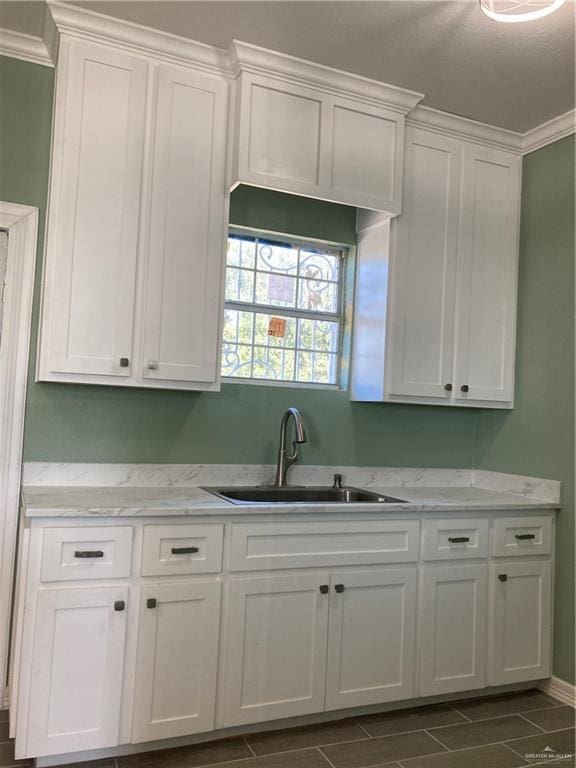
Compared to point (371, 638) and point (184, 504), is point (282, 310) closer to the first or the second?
point (184, 504)

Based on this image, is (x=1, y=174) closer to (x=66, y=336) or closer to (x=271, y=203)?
(x=66, y=336)

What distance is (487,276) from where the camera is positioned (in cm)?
329

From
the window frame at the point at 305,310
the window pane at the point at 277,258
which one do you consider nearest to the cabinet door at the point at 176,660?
the window frame at the point at 305,310

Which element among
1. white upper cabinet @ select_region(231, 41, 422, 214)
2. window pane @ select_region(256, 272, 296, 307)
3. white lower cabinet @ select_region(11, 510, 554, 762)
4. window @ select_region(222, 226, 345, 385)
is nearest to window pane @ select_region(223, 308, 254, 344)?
window @ select_region(222, 226, 345, 385)

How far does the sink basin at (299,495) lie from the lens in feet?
9.44

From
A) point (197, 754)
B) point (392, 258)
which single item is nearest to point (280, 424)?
point (392, 258)

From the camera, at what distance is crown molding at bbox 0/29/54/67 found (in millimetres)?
2596

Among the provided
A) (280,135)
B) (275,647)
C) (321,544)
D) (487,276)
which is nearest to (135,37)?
(280,135)

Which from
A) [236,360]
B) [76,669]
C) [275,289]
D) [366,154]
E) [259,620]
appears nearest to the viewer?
[76,669]

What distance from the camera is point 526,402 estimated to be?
3.30 m

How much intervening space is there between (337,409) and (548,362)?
1071mm

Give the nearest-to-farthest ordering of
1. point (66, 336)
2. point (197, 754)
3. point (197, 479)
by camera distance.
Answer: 1. point (197, 754)
2. point (66, 336)
3. point (197, 479)

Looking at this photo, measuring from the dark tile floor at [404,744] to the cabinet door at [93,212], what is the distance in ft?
4.73

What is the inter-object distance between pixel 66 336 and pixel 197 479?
883 millimetres
